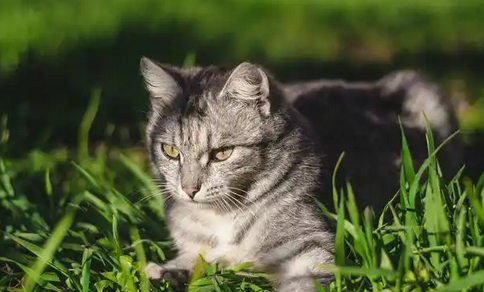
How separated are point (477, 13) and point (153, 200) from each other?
14.0 feet

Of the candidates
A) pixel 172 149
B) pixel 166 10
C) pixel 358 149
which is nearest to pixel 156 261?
pixel 172 149

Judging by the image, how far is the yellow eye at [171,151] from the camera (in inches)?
138

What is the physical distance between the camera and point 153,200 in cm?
413

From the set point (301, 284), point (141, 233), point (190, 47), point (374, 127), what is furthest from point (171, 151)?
point (190, 47)

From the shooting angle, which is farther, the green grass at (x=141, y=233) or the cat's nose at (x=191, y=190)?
the cat's nose at (x=191, y=190)

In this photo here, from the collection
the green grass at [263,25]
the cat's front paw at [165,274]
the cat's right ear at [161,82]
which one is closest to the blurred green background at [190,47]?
the green grass at [263,25]

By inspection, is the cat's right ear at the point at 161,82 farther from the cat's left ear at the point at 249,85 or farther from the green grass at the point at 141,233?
the green grass at the point at 141,233

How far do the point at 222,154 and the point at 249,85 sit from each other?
27 centimetres

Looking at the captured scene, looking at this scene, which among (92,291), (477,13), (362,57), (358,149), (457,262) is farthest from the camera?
(477,13)

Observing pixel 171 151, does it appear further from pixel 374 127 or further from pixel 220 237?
pixel 374 127

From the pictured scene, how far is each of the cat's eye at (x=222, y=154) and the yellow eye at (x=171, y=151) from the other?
159 mm

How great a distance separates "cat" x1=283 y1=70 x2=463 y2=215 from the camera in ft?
12.9

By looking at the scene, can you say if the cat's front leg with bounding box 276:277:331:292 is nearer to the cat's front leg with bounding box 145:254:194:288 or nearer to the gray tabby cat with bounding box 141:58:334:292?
the gray tabby cat with bounding box 141:58:334:292

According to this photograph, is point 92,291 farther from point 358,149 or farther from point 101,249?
point 358,149
